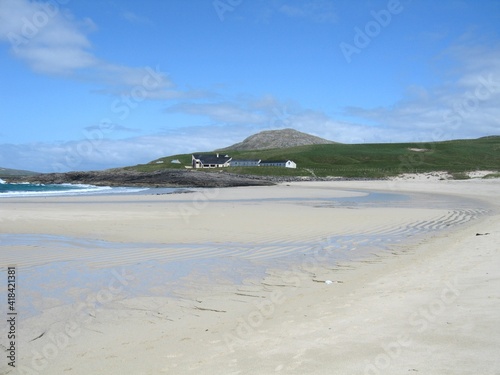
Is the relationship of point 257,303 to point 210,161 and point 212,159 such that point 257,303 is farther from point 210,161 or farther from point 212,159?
point 212,159

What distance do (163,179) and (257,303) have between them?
69.7m

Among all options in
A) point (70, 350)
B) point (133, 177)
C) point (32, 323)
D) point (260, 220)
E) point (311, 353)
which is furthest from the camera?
point (133, 177)

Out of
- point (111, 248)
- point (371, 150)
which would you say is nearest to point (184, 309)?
point (111, 248)

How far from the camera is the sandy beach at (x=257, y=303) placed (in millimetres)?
5188

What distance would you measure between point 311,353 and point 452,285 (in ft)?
13.3

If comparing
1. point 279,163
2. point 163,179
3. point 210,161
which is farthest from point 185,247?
point 210,161

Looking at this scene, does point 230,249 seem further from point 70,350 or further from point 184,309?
point 70,350

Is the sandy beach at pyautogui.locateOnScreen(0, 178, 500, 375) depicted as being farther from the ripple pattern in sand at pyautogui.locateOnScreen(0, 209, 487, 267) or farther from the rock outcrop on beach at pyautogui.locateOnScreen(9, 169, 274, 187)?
the rock outcrop on beach at pyautogui.locateOnScreen(9, 169, 274, 187)

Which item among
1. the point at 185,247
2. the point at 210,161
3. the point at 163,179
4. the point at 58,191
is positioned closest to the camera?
the point at 185,247

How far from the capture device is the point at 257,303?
800cm

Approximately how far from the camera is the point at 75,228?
60.5 feet

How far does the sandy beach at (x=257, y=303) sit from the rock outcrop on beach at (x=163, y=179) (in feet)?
175

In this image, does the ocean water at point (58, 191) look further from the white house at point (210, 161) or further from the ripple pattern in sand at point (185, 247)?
the white house at point (210, 161)

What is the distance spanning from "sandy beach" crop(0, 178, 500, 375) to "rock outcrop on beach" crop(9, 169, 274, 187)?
53464 millimetres
